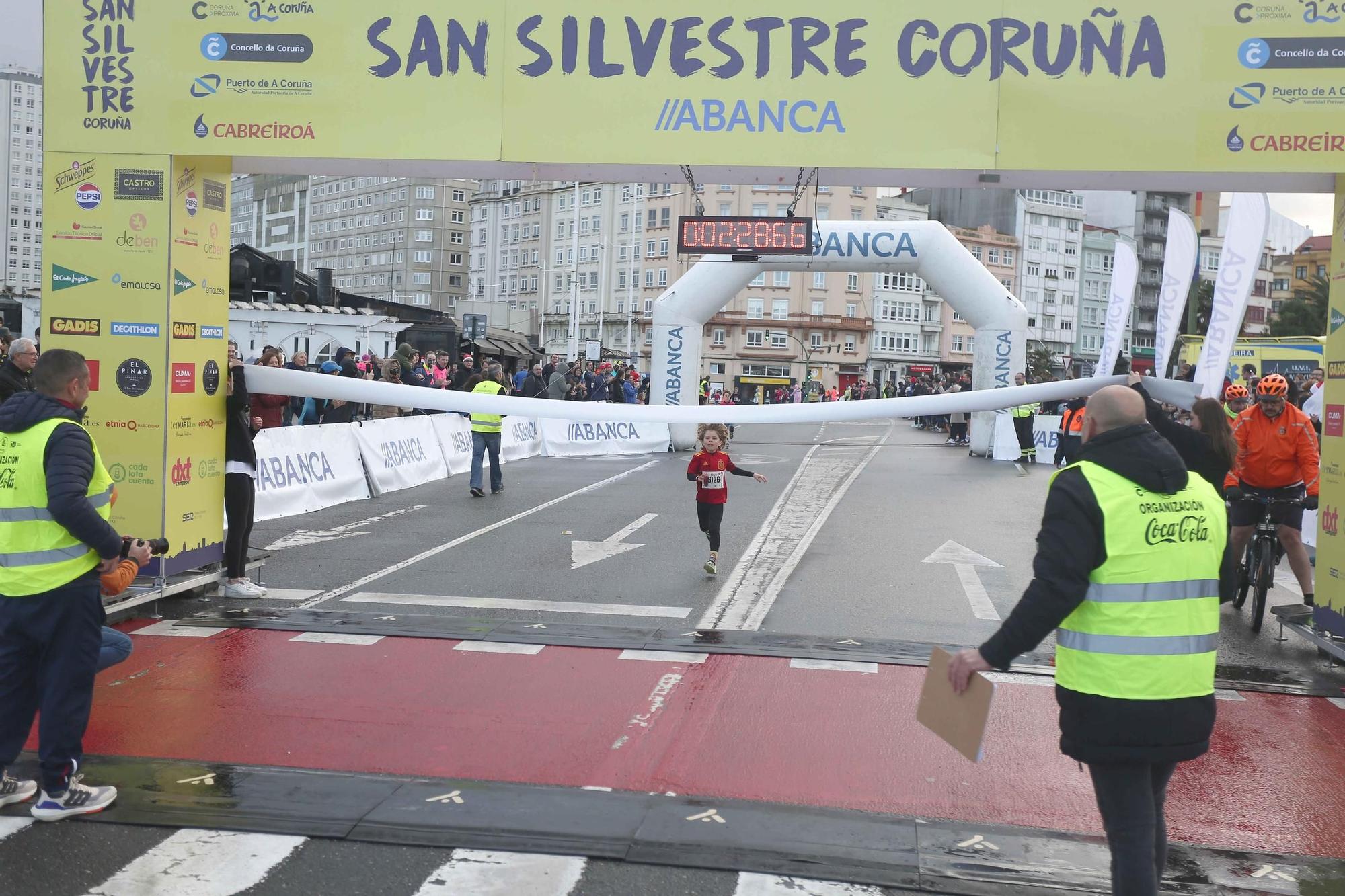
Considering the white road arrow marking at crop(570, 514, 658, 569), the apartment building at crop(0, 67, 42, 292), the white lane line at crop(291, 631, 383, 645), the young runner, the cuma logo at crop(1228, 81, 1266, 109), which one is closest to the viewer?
the cuma logo at crop(1228, 81, 1266, 109)

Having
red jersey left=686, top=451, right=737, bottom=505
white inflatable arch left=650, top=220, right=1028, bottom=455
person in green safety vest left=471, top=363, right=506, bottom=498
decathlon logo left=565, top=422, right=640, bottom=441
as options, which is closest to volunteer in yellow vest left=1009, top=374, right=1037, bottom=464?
white inflatable arch left=650, top=220, right=1028, bottom=455

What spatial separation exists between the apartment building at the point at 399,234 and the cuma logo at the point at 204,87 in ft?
405

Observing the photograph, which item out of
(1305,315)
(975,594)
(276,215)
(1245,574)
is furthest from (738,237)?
(276,215)

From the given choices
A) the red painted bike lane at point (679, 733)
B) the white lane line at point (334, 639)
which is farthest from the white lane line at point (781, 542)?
the white lane line at point (334, 639)

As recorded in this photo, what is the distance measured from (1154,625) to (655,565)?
847 cm

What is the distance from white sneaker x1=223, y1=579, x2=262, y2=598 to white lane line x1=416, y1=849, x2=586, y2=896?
18.8 ft

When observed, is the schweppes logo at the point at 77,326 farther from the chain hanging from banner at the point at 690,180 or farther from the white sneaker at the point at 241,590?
the chain hanging from banner at the point at 690,180

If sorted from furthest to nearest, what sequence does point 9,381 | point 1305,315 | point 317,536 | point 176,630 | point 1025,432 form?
point 1305,315, point 1025,432, point 317,536, point 176,630, point 9,381

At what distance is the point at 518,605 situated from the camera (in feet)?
32.5

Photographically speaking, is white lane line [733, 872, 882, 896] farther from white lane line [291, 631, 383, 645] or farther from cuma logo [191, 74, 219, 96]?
cuma logo [191, 74, 219, 96]

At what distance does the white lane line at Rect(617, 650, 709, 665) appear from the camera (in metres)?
8.12

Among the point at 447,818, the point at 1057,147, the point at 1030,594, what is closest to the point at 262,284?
the point at 1057,147

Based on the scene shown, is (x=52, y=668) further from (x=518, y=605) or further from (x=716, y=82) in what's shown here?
(x=716, y=82)

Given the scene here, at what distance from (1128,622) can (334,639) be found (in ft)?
20.4
